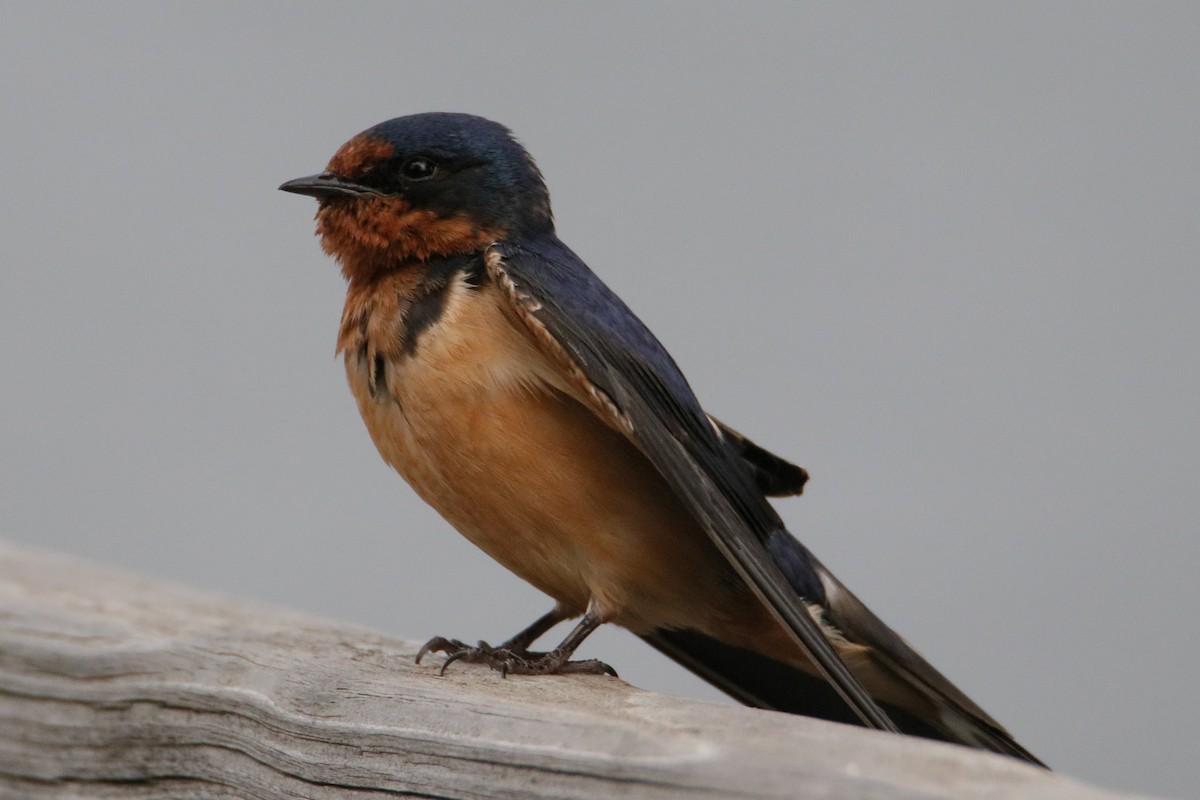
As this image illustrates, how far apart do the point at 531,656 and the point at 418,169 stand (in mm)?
867

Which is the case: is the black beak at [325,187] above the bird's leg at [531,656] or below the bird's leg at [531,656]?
above

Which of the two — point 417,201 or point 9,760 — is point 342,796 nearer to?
point 9,760

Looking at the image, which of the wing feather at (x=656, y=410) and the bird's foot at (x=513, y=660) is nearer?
the wing feather at (x=656, y=410)

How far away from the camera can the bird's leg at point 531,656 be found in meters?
2.36

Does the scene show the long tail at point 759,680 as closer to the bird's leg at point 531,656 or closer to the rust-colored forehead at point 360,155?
the bird's leg at point 531,656

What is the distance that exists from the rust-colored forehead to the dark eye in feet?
0.12

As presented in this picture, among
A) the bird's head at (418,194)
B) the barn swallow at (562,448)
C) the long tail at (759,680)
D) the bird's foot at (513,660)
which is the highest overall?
the bird's head at (418,194)

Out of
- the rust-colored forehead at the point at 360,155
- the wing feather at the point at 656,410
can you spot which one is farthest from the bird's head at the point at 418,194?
the wing feather at the point at 656,410

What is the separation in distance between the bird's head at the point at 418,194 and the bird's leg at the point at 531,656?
659 millimetres

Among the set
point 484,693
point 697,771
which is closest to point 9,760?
point 484,693

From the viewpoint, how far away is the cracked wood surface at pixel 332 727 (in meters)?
1.42

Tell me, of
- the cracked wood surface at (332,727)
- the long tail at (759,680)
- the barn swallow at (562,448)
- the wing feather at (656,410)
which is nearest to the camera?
the cracked wood surface at (332,727)

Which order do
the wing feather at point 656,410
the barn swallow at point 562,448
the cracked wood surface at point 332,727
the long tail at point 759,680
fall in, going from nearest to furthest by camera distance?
the cracked wood surface at point 332,727
the wing feather at point 656,410
the barn swallow at point 562,448
the long tail at point 759,680

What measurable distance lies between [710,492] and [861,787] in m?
0.93
